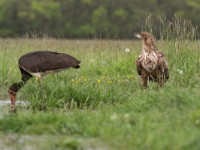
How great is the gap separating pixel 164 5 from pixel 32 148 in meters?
40.9

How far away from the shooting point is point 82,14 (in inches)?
1946

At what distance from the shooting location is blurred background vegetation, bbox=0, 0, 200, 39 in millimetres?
45938

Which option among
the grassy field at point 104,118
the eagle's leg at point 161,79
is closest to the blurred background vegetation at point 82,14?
the eagle's leg at point 161,79

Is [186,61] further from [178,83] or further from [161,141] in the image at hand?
[161,141]

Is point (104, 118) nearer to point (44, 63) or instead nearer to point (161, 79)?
point (44, 63)

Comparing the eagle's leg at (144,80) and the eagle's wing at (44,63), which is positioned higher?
the eagle's wing at (44,63)

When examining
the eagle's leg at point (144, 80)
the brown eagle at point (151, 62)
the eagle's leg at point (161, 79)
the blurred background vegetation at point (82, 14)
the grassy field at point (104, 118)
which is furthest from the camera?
the blurred background vegetation at point (82, 14)

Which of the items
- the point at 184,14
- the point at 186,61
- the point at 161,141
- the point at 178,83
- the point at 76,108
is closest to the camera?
the point at 161,141

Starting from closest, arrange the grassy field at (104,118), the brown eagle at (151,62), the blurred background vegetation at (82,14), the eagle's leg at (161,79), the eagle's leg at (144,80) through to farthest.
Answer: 1. the grassy field at (104,118)
2. the brown eagle at (151,62)
3. the eagle's leg at (161,79)
4. the eagle's leg at (144,80)
5. the blurred background vegetation at (82,14)

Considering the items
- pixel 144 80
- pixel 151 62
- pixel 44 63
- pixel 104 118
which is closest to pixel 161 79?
pixel 144 80

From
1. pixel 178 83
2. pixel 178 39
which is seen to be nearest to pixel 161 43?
pixel 178 39

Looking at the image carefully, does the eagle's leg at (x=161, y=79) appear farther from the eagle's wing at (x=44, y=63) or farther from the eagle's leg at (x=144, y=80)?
the eagle's wing at (x=44, y=63)

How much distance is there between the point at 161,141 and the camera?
22.1 ft

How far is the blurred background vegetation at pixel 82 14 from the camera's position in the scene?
4594 cm
